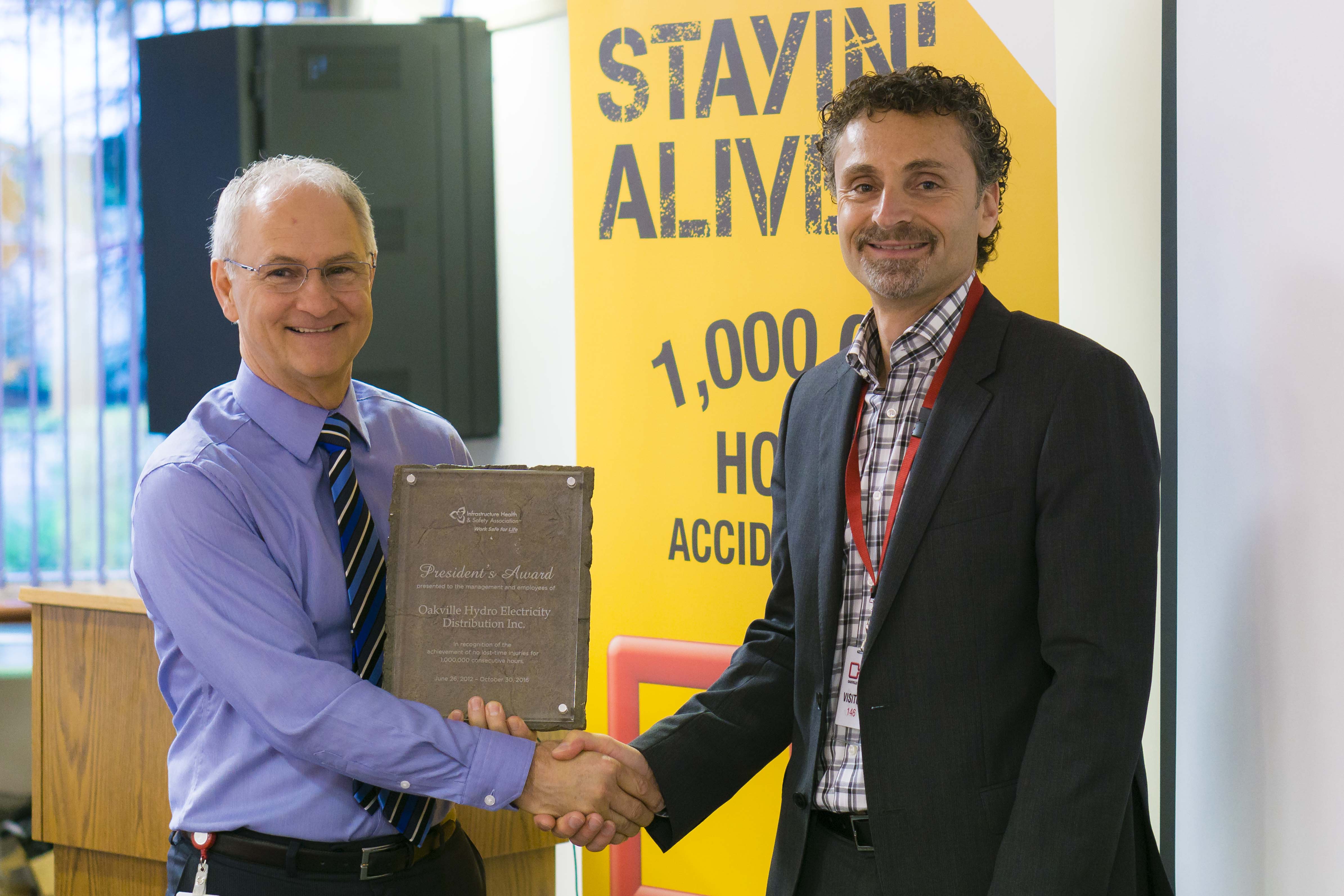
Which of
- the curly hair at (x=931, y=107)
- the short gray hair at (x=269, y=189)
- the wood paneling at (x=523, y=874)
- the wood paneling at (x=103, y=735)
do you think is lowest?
the wood paneling at (x=523, y=874)

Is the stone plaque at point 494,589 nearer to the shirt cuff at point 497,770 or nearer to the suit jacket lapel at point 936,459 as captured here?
the shirt cuff at point 497,770

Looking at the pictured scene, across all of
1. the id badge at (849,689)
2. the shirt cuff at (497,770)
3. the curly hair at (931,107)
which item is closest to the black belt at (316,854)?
the shirt cuff at (497,770)

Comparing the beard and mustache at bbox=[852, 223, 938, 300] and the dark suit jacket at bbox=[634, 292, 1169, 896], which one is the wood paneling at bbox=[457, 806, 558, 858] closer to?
the dark suit jacket at bbox=[634, 292, 1169, 896]

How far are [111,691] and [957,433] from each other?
211 centimetres

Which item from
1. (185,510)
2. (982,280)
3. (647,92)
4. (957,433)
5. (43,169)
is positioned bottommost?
(185,510)

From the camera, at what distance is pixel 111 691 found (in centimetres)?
257

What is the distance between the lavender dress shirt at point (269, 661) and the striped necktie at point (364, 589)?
22mm

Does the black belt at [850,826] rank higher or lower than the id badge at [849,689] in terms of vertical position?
lower

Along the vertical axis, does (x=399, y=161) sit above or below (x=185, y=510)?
above

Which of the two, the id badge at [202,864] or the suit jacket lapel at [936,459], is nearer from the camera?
the suit jacket lapel at [936,459]

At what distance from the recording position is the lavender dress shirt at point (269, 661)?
1.54 meters

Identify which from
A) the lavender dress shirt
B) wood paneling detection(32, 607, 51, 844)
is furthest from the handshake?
wood paneling detection(32, 607, 51, 844)

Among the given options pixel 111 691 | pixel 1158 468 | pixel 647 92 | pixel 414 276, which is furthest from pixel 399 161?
pixel 1158 468

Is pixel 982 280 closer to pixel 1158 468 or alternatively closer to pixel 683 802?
pixel 1158 468
